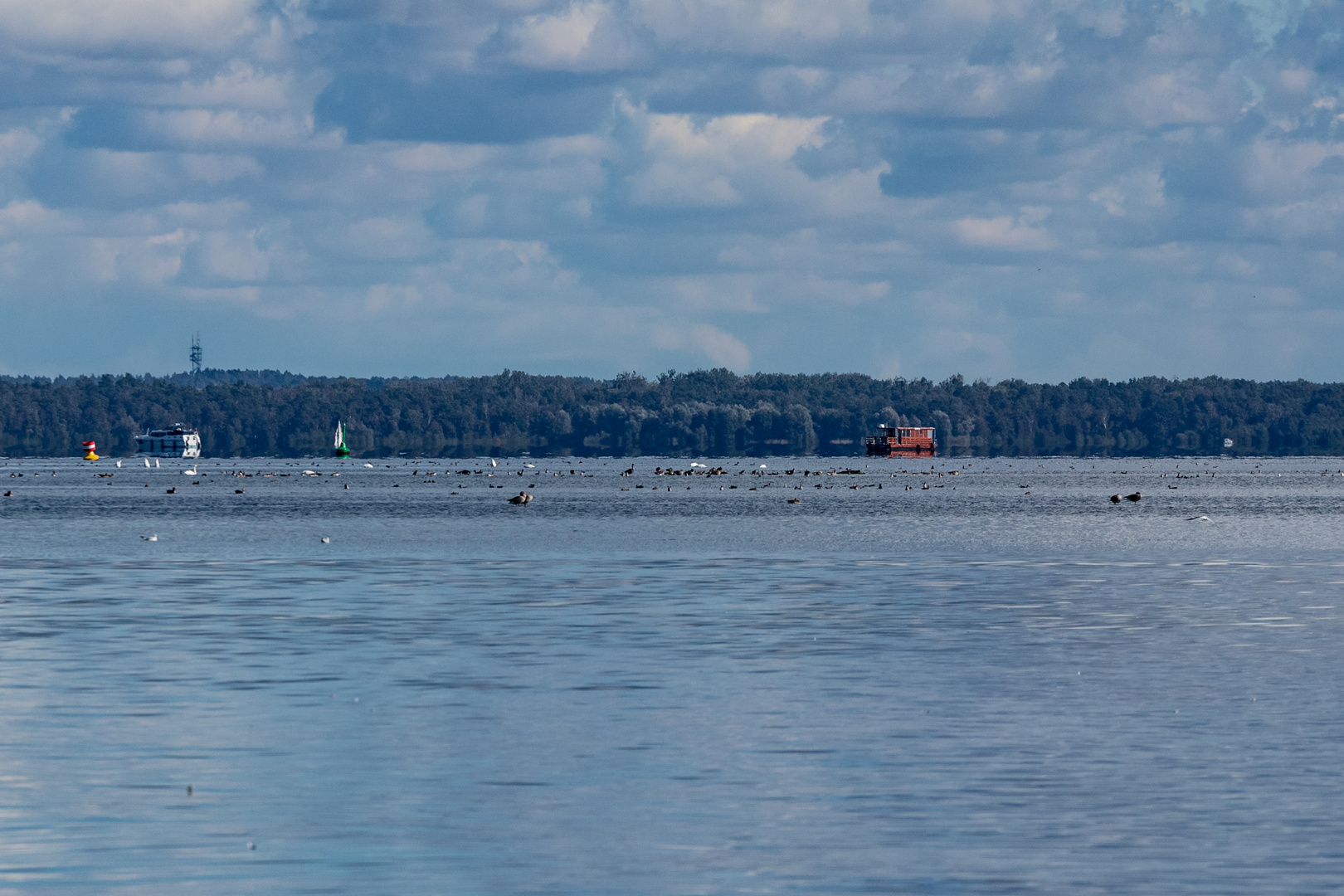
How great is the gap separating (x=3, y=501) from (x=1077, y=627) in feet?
355

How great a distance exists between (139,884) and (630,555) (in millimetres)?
52845

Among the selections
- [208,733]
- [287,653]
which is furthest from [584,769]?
[287,653]

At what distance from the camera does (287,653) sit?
35.5 m

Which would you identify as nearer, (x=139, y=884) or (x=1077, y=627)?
(x=139, y=884)

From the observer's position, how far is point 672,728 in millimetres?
25922

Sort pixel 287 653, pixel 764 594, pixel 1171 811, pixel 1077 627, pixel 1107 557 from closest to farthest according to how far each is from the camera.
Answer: pixel 1171 811
pixel 287 653
pixel 1077 627
pixel 764 594
pixel 1107 557

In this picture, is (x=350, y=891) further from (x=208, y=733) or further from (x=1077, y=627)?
(x=1077, y=627)

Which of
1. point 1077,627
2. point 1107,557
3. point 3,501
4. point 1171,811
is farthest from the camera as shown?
point 3,501

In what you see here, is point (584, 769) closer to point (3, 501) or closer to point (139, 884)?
point (139, 884)

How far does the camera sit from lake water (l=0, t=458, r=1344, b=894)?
Result: 17969 millimetres

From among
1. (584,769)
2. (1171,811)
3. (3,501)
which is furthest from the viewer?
(3,501)

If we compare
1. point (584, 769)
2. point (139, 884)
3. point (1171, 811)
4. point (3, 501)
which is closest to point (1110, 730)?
point (1171, 811)

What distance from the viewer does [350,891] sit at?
16781 mm

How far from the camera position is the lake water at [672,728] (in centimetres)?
1797
